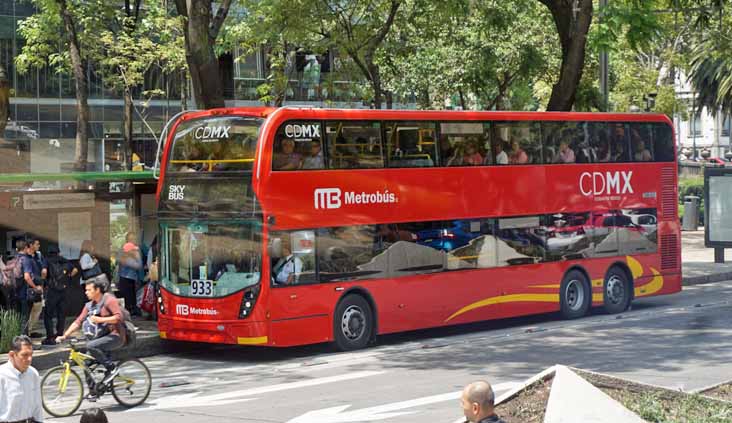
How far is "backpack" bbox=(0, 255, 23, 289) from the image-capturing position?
59.8 feet

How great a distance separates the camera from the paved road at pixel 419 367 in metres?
13.6

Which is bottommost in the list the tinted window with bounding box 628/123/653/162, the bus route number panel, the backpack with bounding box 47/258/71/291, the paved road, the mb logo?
the paved road

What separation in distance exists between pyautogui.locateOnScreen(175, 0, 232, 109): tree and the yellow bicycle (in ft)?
24.7

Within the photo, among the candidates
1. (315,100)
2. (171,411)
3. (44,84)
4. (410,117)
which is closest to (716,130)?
(315,100)

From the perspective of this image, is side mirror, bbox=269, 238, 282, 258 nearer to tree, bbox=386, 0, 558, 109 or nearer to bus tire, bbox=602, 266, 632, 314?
bus tire, bbox=602, 266, 632, 314

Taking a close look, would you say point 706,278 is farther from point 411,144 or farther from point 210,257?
point 210,257

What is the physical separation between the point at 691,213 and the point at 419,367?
29.3 m

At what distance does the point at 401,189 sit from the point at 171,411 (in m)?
6.82

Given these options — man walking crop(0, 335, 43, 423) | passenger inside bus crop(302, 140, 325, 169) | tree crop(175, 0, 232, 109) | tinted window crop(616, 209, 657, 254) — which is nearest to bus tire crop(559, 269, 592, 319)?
tinted window crop(616, 209, 657, 254)

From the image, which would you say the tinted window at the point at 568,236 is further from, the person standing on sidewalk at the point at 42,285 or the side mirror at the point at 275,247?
the person standing on sidewalk at the point at 42,285

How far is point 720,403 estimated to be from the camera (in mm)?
11039

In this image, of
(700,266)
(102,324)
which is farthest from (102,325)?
(700,266)

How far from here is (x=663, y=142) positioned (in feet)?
78.8

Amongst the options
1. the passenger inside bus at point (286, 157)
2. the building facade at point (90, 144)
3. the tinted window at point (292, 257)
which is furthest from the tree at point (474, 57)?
the tinted window at point (292, 257)
